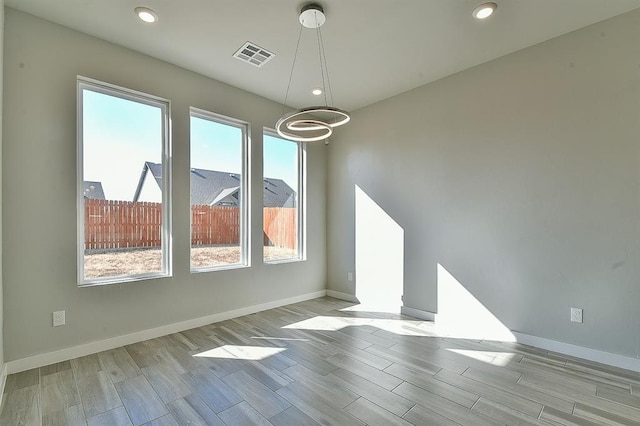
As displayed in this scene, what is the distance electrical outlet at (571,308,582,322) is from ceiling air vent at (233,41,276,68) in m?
4.00

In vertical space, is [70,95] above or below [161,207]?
above

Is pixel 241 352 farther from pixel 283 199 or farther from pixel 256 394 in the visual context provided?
pixel 283 199

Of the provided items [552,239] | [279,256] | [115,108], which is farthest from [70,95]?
[552,239]

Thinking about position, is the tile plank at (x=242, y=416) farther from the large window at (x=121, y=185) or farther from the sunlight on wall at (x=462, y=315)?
the sunlight on wall at (x=462, y=315)

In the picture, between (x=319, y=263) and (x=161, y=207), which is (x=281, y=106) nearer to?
(x=161, y=207)

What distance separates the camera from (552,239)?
117 inches

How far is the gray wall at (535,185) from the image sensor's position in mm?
2635

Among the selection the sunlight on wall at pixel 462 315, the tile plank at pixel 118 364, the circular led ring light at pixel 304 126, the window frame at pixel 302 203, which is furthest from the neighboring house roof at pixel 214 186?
the sunlight on wall at pixel 462 315

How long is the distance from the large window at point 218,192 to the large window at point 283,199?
14.8 inches

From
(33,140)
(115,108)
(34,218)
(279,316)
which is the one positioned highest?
(115,108)

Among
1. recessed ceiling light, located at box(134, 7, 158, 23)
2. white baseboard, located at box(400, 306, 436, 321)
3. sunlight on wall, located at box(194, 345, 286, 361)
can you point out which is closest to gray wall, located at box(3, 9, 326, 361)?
recessed ceiling light, located at box(134, 7, 158, 23)

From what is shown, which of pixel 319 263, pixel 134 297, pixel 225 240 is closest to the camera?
pixel 134 297

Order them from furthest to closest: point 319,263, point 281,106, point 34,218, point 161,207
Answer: point 319,263
point 281,106
point 161,207
point 34,218

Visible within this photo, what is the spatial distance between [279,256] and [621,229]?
3910 mm
